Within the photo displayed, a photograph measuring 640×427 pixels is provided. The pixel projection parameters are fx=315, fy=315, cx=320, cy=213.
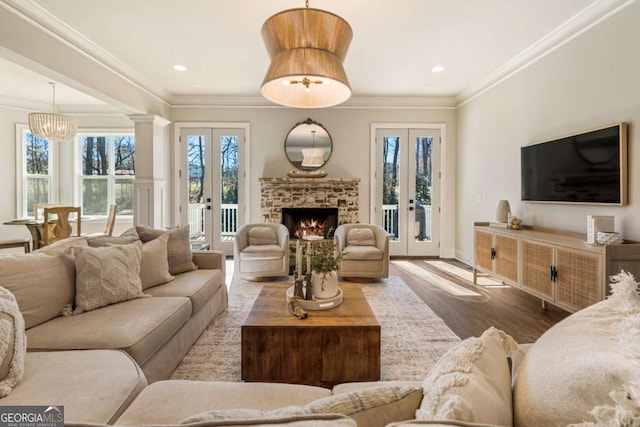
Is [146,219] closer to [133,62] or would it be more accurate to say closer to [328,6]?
[133,62]

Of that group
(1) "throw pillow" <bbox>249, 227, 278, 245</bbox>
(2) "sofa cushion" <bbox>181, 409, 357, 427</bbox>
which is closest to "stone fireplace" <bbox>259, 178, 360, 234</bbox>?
(1) "throw pillow" <bbox>249, 227, 278, 245</bbox>

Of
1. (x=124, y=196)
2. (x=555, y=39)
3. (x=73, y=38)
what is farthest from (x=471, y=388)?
(x=124, y=196)

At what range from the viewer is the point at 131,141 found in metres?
6.36

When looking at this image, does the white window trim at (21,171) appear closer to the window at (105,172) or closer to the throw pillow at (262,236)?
the window at (105,172)

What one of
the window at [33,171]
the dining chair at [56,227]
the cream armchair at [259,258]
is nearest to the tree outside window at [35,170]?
the window at [33,171]

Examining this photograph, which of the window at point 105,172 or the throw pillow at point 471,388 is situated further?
the window at point 105,172

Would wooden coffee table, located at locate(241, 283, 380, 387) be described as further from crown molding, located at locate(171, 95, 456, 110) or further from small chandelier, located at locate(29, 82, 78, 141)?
small chandelier, located at locate(29, 82, 78, 141)

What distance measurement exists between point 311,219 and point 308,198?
0.39 meters

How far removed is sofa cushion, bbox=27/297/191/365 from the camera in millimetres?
1544

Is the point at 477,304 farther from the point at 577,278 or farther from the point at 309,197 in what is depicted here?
the point at 309,197

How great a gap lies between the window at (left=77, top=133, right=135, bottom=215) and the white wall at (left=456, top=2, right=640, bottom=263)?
6.45m

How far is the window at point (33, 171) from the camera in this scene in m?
5.82

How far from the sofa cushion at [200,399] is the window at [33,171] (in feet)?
22.2

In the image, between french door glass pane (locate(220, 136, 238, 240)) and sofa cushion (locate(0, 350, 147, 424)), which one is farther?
french door glass pane (locate(220, 136, 238, 240))
